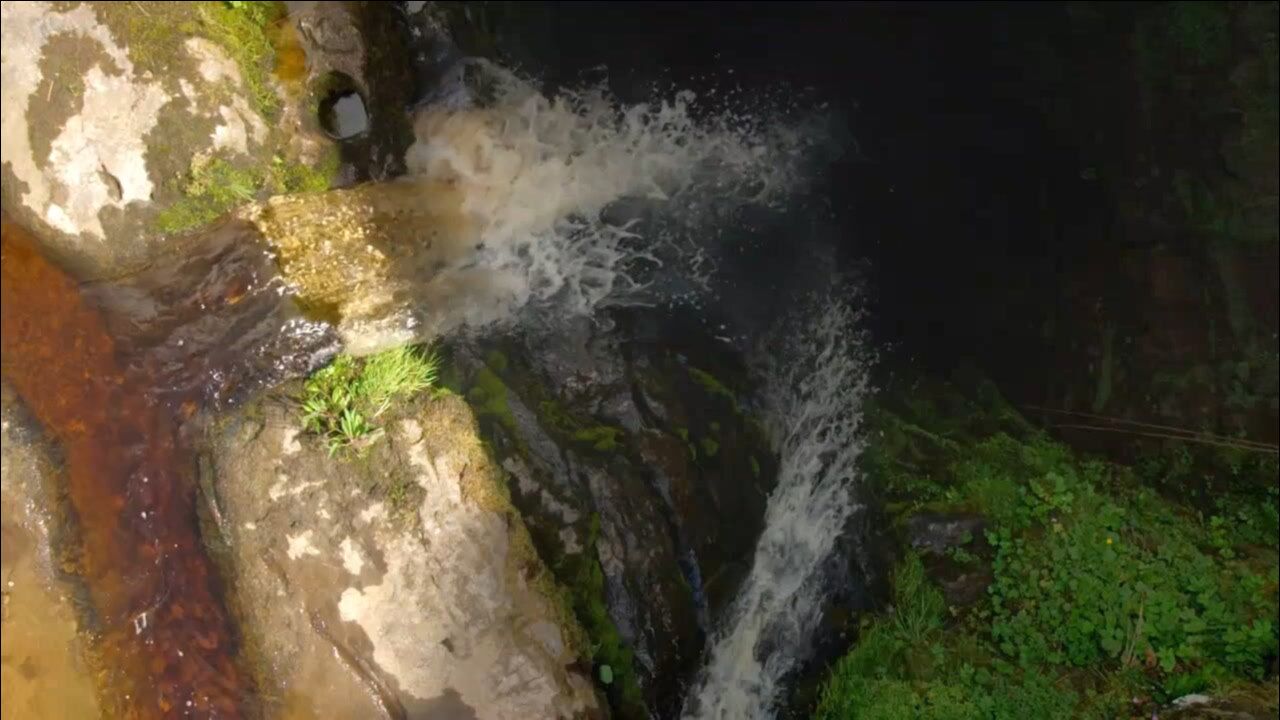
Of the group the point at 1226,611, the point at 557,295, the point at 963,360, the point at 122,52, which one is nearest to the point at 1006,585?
the point at 1226,611

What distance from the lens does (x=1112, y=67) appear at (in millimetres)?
4570

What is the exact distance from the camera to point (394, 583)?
3697mm

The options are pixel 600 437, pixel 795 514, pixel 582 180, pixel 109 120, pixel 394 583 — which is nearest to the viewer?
pixel 394 583

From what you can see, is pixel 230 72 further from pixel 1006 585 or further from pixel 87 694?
pixel 1006 585

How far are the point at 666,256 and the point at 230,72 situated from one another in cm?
274

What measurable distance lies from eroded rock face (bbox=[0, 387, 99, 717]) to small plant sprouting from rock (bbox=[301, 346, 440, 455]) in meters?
1.65

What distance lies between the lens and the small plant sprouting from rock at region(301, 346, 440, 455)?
3.77m

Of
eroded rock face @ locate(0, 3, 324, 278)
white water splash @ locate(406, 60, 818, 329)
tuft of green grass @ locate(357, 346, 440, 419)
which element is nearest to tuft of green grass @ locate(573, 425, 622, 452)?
white water splash @ locate(406, 60, 818, 329)

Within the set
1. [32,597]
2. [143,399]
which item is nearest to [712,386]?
[143,399]

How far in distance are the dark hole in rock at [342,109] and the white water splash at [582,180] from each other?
340 millimetres

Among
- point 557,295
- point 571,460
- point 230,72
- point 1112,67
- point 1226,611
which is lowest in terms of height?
point 1226,611

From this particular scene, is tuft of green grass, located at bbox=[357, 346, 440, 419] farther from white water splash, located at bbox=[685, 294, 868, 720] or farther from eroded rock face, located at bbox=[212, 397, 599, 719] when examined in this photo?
white water splash, located at bbox=[685, 294, 868, 720]

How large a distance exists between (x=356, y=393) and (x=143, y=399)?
1.29 m

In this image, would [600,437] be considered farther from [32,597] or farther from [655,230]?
[32,597]
